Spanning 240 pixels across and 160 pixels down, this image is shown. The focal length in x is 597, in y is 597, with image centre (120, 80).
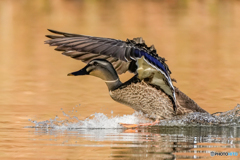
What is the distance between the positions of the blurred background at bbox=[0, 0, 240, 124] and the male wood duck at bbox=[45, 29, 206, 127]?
0.92 metres

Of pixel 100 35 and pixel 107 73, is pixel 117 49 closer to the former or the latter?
pixel 107 73

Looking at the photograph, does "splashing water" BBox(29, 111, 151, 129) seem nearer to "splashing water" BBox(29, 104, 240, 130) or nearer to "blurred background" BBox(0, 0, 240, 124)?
"splashing water" BBox(29, 104, 240, 130)

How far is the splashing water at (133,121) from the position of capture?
25.2 feet

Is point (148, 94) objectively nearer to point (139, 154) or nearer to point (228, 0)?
point (139, 154)

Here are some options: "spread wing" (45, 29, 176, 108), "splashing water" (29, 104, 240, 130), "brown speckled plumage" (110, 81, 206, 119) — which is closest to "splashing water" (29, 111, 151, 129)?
"splashing water" (29, 104, 240, 130)

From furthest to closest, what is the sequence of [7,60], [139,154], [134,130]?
[7,60] < [134,130] < [139,154]

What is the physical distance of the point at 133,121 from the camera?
27.3 feet

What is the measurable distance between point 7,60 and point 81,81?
3.26m

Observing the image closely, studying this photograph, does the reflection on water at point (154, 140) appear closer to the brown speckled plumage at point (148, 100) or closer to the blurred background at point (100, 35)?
the brown speckled plumage at point (148, 100)

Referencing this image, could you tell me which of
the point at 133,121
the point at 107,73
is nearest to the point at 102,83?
the point at 133,121

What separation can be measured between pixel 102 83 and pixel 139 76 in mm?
4406

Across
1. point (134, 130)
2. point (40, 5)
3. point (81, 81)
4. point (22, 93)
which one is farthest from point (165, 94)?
point (40, 5)

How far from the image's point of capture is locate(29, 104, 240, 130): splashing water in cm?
767

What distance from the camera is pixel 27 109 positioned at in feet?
29.6
